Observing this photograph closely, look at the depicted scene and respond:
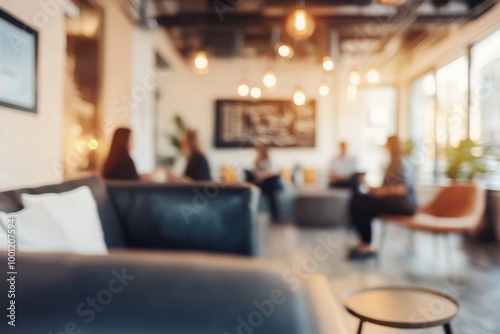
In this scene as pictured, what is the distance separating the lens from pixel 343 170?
7.13 m

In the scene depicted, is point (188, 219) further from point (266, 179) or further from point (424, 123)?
point (424, 123)

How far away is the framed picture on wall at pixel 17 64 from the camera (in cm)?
245

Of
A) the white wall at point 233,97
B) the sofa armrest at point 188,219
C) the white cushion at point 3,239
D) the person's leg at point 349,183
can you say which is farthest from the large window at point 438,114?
the white cushion at point 3,239

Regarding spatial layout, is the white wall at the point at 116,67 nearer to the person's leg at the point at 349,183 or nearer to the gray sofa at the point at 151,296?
the person's leg at the point at 349,183

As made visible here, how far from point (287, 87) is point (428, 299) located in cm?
809

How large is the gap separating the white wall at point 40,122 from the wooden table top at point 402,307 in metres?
2.24

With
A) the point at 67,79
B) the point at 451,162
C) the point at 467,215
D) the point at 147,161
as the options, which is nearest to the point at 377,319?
the point at 467,215

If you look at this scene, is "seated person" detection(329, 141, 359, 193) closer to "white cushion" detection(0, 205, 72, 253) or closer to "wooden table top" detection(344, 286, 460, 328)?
"wooden table top" detection(344, 286, 460, 328)

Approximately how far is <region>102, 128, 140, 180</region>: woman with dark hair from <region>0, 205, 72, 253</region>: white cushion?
193 cm

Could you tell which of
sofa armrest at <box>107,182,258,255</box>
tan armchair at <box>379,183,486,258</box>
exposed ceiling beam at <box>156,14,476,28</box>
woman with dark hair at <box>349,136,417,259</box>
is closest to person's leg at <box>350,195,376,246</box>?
woman with dark hair at <box>349,136,417,259</box>

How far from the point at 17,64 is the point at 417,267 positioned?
3925 millimetres

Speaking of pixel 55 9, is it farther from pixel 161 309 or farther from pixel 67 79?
pixel 161 309

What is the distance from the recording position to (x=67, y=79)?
4656mm

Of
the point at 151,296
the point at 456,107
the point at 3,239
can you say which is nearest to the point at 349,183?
the point at 456,107
